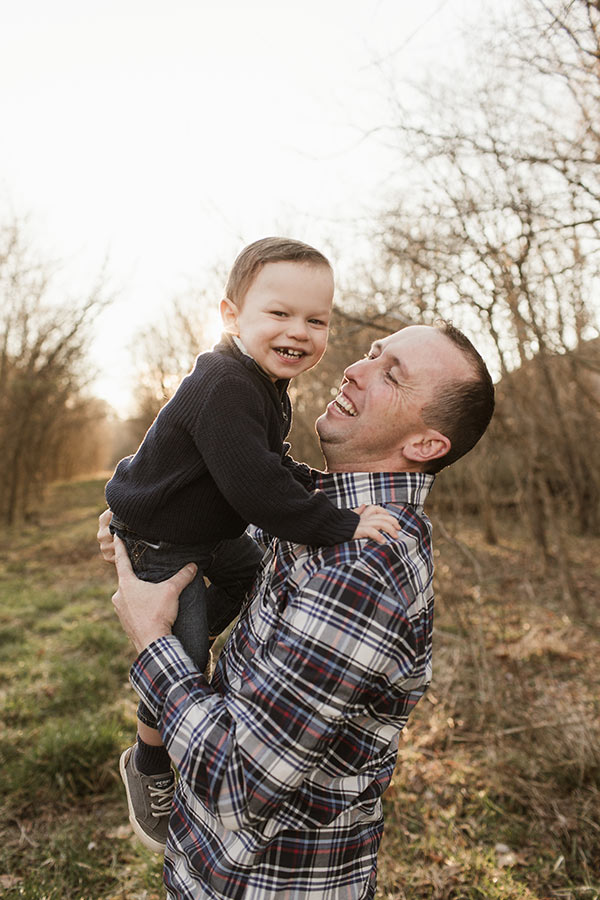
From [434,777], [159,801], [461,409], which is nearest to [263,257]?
[461,409]

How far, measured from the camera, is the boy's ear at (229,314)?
203 centimetres

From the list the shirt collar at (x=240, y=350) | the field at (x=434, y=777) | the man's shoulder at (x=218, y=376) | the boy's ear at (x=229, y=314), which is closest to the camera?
the man's shoulder at (x=218, y=376)

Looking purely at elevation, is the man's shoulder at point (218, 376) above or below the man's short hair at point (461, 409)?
above

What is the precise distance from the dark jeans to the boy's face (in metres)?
0.56

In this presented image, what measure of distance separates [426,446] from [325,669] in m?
0.68

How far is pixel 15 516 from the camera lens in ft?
64.3

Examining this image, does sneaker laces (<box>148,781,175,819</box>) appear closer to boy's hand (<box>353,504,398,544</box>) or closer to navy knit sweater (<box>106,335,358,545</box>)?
navy knit sweater (<box>106,335,358,545</box>)

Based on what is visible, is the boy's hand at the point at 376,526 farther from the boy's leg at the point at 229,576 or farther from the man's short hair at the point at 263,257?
the man's short hair at the point at 263,257

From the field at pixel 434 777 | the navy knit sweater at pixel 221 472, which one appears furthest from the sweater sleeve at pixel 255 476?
the field at pixel 434 777

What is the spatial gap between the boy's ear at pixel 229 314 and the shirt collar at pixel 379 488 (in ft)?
1.94

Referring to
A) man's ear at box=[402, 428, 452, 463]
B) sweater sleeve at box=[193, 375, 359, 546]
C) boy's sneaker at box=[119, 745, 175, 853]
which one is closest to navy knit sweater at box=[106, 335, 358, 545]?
sweater sleeve at box=[193, 375, 359, 546]

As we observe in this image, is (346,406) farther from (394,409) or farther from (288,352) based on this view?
(288,352)

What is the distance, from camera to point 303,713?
1371 mm

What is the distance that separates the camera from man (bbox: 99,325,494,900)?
4.53 ft
